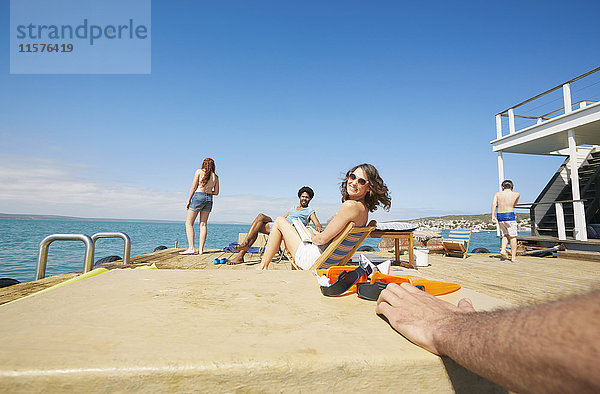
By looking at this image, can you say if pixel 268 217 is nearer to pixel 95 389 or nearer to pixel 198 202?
pixel 198 202

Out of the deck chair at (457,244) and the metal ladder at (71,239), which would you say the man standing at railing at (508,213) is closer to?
the deck chair at (457,244)

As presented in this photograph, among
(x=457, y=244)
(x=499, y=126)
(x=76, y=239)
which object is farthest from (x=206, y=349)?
(x=499, y=126)

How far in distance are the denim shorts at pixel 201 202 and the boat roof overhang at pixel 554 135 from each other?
9787 mm

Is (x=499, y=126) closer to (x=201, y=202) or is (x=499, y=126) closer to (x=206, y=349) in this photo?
(x=201, y=202)

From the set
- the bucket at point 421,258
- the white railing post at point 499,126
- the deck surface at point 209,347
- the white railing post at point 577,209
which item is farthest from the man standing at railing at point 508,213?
the deck surface at point 209,347

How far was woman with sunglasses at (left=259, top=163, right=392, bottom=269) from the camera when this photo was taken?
313 centimetres

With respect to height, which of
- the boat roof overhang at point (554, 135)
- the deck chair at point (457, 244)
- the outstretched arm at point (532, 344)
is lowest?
the deck chair at point (457, 244)

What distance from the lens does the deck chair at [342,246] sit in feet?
9.82

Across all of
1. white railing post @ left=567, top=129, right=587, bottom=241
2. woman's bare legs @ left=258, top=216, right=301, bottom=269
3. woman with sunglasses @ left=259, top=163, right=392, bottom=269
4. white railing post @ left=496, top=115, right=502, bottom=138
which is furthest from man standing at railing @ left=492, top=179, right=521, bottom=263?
woman's bare legs @ left=258, top=216, right=301, bottom=269

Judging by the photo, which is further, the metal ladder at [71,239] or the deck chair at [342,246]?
the deck chair at [342,246]

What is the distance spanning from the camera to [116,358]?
65cm

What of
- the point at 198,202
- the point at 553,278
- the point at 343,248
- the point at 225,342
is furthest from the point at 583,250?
the point at 225,342

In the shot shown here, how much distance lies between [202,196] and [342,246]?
3.74 metres

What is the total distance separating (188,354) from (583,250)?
10460mm
